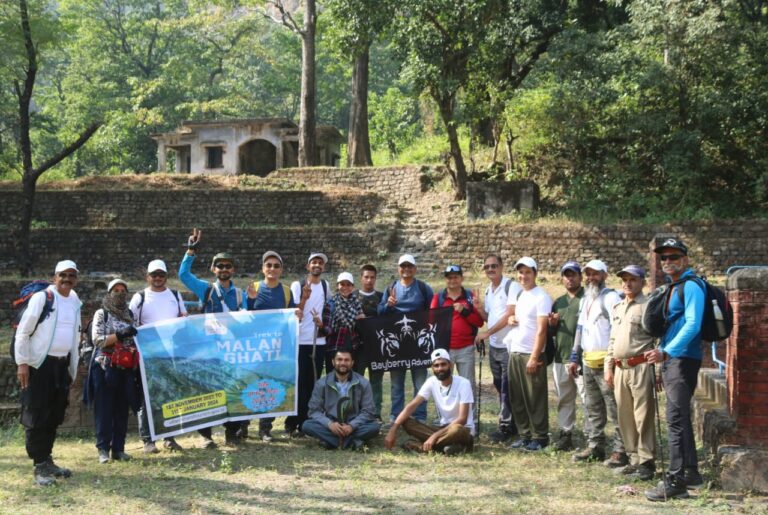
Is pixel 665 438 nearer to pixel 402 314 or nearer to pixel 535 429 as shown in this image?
pixel 535 429

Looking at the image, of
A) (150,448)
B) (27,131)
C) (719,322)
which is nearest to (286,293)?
(150,448)

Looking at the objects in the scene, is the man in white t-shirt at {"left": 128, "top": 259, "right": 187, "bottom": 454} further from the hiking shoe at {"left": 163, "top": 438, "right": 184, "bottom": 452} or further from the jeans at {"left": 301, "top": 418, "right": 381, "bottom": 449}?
the jeans at {"left": 301, "top": 418, "right": 381, "bottom": 449}

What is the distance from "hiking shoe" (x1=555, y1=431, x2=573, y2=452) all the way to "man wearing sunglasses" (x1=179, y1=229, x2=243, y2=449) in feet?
8.79

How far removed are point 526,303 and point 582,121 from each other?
14489 millimetres

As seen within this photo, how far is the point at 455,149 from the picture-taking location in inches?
853

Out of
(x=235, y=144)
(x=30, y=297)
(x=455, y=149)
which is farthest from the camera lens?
(x=235, y=144)

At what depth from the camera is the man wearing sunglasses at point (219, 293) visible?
700 cm

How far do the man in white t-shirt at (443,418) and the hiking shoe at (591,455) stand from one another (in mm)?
847

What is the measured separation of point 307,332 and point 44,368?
226 cm

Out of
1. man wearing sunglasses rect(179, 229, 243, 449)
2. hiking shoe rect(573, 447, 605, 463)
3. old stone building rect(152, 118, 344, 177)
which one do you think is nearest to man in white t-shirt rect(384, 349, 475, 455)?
hiking shoe rect(573, 447, 605, 463)

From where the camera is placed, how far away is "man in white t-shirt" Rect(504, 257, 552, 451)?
6711 mm

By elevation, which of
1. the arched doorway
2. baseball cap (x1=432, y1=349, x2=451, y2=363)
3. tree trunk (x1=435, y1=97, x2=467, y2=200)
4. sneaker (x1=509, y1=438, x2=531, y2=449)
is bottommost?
sneaker (x1=509, y1=438, x2=531, y2=449)

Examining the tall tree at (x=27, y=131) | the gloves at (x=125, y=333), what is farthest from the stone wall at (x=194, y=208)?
the gloves at (x=125, y=333)

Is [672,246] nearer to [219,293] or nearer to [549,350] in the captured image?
[549,350]
